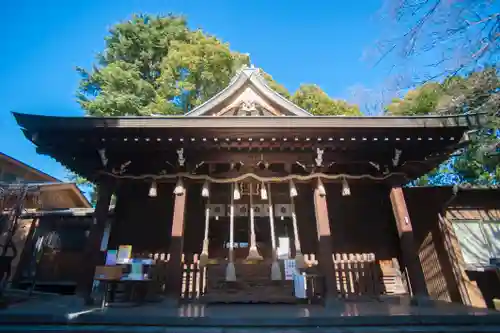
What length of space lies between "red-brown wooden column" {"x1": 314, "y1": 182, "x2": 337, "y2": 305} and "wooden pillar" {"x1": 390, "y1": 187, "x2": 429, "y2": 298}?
1.79m

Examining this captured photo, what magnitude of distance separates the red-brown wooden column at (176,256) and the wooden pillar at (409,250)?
4.90m

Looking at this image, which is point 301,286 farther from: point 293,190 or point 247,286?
point 293,190

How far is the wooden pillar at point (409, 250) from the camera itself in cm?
564

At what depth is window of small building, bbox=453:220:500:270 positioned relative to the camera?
26.7 feet

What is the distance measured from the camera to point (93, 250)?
579cm

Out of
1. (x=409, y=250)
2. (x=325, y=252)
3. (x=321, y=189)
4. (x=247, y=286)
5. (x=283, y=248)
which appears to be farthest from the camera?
(x=283, y=248)

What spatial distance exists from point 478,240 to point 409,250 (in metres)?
4.36

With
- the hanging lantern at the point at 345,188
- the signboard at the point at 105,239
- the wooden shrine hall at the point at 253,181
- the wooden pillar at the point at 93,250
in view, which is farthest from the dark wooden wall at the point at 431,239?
the signboard at the point at 105,239

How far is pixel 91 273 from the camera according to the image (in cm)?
564

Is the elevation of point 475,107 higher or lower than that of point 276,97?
lower

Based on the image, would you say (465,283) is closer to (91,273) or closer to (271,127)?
(271,127)

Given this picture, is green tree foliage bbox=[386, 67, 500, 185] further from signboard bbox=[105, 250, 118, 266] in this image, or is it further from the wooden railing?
signboard bbox=[105, 250, 118, 266]

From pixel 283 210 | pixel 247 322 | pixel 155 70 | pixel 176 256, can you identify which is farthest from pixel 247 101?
pixel 155 70

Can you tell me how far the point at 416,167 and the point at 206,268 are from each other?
5929mm
